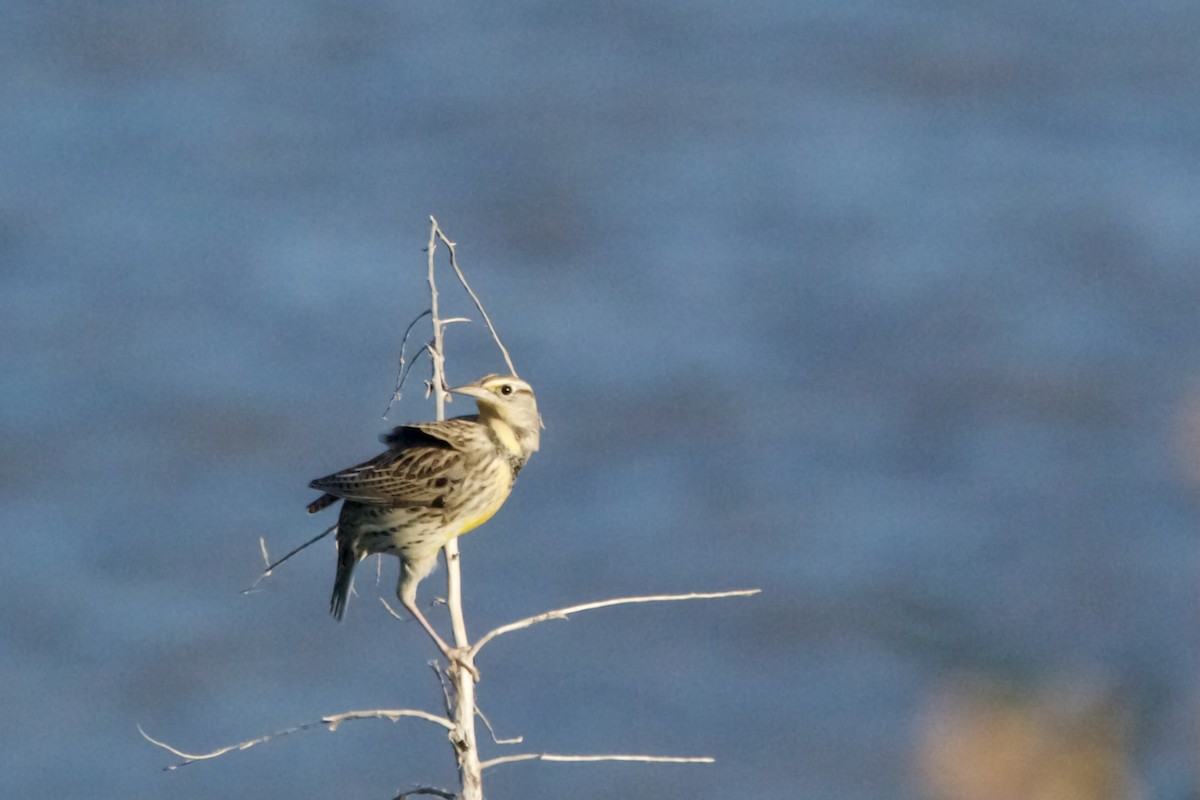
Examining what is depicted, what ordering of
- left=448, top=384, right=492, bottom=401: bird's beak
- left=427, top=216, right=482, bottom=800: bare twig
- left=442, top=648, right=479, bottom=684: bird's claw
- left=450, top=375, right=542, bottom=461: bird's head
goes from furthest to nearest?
1. left=450, top=375, right=542, bottom=461: bird's head
2. left=448, top=384, right=492, bottom=401: bird's beak
3. left=442, top=648, right=479, bottom=684: bird's claw
4. left=427, top=216, right=482, bottom=800: bare twig

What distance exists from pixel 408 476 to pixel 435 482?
0.43 feet

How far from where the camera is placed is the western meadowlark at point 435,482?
650cm

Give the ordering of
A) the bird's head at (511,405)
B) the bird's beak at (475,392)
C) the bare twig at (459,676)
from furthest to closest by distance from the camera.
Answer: the bird's head at (511,405)
the bird's beak at (475,392)
the bare twig at (459,676)

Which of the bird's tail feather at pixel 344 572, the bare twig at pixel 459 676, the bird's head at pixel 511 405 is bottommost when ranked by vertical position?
the bare twig at pixel 459 676

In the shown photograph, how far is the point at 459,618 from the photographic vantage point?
17.2 ft

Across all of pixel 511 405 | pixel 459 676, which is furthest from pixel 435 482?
pixel 459 676

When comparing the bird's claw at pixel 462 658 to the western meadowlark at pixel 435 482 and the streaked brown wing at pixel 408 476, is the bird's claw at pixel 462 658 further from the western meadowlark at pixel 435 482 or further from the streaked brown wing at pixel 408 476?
the streaked brown wing at pixel 408 476

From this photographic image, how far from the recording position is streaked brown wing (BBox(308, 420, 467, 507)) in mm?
6461

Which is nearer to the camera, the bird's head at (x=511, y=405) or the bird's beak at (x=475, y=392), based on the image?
the bird's beak at (x=475, y=392)

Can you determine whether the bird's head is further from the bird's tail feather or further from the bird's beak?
the bird's tail feather

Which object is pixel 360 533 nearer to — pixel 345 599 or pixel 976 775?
pixel 345 599

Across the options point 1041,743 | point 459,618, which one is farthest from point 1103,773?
point 459,618

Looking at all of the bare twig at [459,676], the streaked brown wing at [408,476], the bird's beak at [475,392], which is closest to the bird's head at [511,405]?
the bird's beak at [475,392]

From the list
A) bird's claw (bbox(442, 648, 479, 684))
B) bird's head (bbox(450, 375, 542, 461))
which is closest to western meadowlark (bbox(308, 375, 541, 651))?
bird's head (bbox(450, 375, 542, 461))
